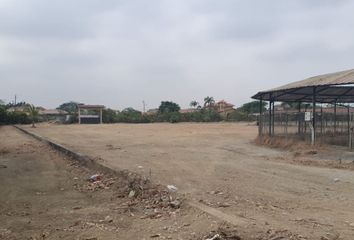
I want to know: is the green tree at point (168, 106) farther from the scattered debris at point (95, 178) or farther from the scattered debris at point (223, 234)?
the scattered debris at point (223, 234)

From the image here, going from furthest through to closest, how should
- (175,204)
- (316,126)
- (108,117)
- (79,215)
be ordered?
(108,117)
(316,126)
(175,204)
(79,215)

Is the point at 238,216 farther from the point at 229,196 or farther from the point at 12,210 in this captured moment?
the point at 12,210

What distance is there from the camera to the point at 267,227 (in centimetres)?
777

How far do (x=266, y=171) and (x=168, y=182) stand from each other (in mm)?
4405

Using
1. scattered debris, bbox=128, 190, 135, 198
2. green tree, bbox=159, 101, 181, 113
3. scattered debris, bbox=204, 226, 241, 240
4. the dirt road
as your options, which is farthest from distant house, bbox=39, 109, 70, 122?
scattered debris, bbox=204, 226, 241, 240

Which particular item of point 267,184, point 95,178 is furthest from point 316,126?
point 95,178

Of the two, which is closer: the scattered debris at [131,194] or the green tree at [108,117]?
the scattered debris at [131,194]

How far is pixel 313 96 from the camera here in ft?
87.2

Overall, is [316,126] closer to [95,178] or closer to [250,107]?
[95,178]

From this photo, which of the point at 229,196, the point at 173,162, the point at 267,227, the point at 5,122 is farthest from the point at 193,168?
the point at 5,122

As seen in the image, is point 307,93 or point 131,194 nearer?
point 131,194

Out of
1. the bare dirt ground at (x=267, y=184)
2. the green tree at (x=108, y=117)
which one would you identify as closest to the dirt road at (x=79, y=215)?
the bare dirt ground at (x=267, y=184)

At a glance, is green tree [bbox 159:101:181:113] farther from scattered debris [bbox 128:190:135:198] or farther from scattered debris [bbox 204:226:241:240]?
scattered debris [bbox 204:226:241:240]

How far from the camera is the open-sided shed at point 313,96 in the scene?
25922mm
